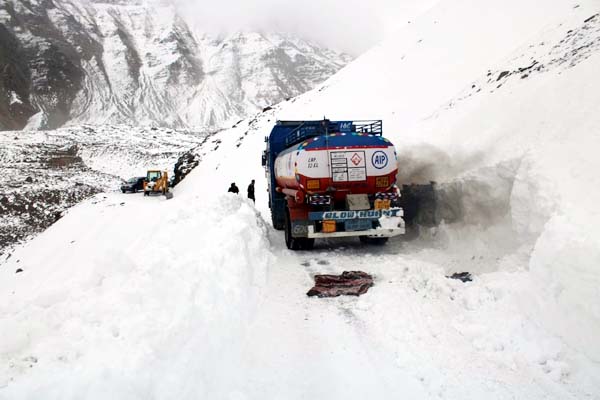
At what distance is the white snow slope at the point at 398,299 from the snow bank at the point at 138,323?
21mm

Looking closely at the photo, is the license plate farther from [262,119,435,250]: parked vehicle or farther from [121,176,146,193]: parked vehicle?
[121,176,146,193]: parked vehicle

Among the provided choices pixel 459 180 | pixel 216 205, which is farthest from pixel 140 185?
pixel 459 180

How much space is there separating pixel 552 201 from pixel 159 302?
5778 mm

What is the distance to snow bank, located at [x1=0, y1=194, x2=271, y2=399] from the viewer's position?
11.6 ft

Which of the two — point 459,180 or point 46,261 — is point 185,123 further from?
point 459,180

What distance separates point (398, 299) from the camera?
6.16 metres

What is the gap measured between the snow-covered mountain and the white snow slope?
120m

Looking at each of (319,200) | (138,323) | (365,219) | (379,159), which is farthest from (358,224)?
(138,323)

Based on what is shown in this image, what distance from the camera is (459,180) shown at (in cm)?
949

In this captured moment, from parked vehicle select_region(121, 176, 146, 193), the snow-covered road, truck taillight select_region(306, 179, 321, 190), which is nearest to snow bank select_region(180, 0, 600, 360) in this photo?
the snow-covered road

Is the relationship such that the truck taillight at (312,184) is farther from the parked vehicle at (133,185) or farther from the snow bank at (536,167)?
the parked vehicle at (133,185)

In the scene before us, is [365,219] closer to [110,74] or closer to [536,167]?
[536,167]

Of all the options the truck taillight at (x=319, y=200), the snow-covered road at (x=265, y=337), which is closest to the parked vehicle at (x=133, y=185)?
the truck taillight at (x=319, y=200)

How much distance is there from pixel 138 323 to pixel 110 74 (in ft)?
555
